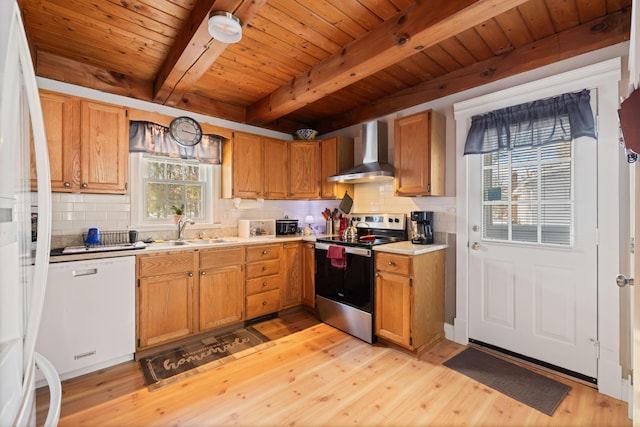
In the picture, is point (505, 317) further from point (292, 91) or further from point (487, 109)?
point (292, 91)

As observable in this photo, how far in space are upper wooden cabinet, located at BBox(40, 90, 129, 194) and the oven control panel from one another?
2537 mm

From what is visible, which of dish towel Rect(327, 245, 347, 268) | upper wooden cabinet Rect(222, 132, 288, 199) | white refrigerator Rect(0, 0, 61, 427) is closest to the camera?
white refrigerator Rect(0, 0, 61, 427)

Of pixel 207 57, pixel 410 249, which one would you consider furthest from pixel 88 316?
pixel 410 249

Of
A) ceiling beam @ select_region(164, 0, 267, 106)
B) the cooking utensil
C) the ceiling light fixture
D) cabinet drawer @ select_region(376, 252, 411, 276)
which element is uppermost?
ceiling beam @ select_region(164, 0, 267, 106)

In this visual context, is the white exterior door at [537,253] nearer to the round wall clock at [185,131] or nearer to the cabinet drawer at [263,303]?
the cabinet drawer at [263,303]

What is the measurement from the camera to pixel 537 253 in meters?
2.34

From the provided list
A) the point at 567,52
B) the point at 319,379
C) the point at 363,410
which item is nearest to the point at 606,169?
the point at 567,52

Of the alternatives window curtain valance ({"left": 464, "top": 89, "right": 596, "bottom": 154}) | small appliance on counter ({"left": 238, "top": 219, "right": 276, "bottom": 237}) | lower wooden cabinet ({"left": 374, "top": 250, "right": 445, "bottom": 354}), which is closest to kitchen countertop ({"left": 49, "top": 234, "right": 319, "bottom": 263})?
small appliance on counter ({"left": 238, "top": 219, "right": 276, "bottom": 237})

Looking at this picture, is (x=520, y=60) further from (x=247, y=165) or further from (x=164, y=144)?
(x=164, y=144)

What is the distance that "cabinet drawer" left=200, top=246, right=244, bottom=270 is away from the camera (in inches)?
111

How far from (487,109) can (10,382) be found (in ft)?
10.4

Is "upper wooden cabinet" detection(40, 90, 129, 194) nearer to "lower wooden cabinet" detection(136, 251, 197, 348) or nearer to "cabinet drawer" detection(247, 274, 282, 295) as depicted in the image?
"lower wooden cabinet" detection(136, 251, 197, 348)

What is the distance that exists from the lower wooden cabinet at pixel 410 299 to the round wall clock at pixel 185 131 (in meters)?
2.32

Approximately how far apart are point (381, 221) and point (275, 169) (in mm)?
1487
